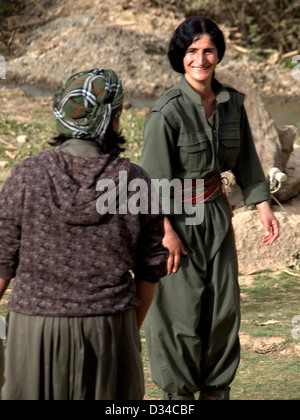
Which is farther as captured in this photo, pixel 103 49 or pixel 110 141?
pixel 103 49

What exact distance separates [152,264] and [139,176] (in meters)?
0.27

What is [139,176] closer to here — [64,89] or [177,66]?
[64,89]

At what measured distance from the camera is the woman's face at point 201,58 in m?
3.16

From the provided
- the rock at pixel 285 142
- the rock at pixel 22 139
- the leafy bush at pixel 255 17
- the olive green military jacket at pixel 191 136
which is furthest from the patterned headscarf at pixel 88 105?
the leafy bush at pixel 255 17

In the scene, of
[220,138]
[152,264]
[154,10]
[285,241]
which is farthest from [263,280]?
[154,10]

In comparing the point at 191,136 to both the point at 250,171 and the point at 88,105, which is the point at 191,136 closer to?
the point at 250,171

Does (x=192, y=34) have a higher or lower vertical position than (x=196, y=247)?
higher

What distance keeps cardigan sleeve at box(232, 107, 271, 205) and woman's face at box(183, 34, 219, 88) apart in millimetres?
272

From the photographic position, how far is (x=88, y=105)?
7.28 ft

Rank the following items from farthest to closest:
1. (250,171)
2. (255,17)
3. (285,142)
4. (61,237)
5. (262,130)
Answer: (255,17) < (285,142) < (262,130) < (250,171) < (61,237)

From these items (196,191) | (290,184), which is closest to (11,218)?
(196,191)

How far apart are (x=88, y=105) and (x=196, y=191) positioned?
3.44ft

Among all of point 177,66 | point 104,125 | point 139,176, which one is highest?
point 177,66

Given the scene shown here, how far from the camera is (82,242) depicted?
2.18 m
